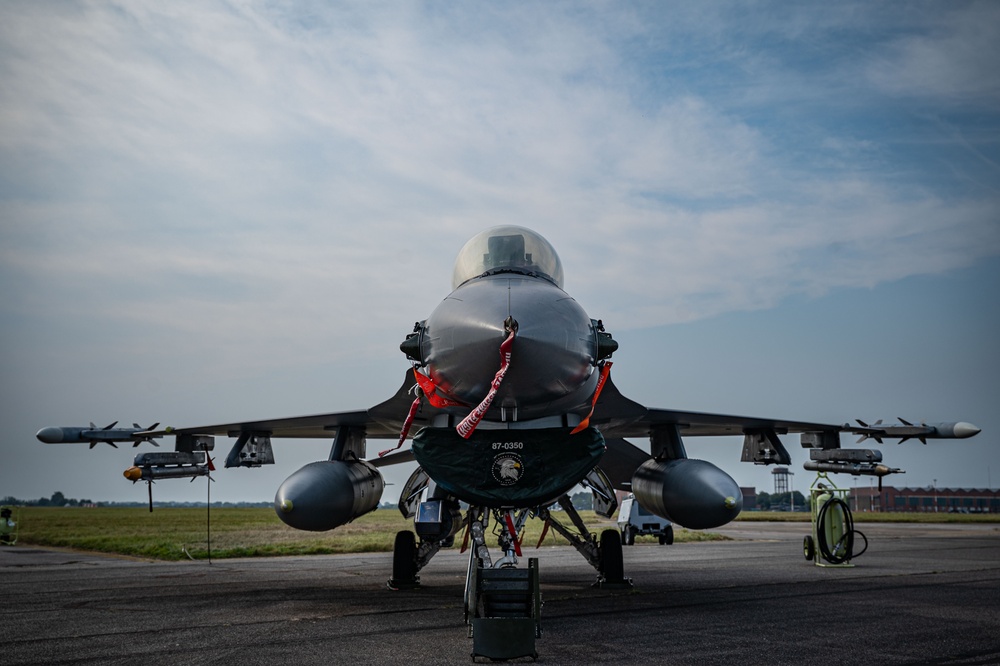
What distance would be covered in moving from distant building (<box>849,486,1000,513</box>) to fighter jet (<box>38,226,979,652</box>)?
9892cm

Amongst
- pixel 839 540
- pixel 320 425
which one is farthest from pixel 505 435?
pixel 839 540

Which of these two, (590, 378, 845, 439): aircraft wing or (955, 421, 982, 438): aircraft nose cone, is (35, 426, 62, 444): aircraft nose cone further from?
(955, 421, 982, 438): aircraft nose cone

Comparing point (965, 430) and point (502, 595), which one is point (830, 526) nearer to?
point (965, 430)

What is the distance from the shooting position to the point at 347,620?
8.44 m

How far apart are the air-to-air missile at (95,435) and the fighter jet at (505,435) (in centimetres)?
5

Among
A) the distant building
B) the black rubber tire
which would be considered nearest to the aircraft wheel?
the black rubber tire

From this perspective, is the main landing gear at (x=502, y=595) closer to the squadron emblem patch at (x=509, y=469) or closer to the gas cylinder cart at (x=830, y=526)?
the squadron emblem patch at (x=509, y=469)

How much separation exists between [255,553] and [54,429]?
10039 mm

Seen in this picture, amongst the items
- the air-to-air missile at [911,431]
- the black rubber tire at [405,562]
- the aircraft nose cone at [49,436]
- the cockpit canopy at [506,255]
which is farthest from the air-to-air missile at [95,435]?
the air-to-air missile at [911,431]

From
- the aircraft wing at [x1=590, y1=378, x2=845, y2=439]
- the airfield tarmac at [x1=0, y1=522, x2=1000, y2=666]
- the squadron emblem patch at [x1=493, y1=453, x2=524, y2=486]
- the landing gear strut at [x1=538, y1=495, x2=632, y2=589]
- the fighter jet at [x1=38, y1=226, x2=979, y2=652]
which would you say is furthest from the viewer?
the landing gear strut at [x1=538, y1=495, x2=632, y2=589]

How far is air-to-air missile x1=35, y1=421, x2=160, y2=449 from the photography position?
12.6 m

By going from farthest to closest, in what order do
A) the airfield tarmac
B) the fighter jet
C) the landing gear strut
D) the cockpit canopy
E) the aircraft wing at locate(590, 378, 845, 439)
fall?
the landing gear strut
the aircraft wing at locate(590, 378, 845, 439)
the cockpit canopy
the fighter jet
the airfield tarmac

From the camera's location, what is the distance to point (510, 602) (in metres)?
6.77

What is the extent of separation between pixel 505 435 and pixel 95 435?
8.84m
